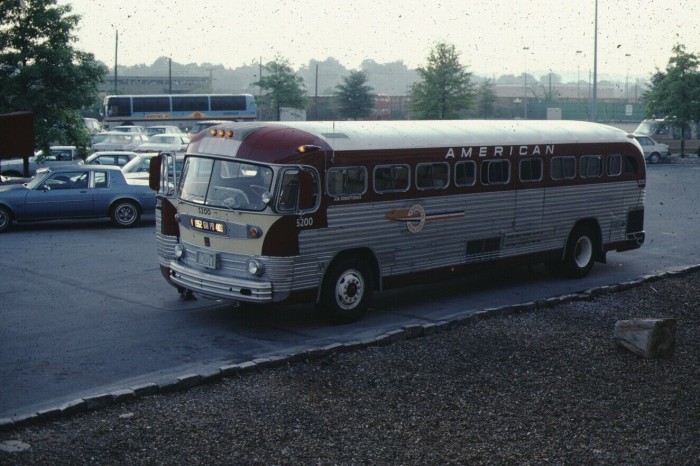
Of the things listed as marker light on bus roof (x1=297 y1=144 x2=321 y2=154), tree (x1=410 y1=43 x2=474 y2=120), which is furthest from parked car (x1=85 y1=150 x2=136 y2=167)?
tree (x1=410 y1=43 x2=474 y2=120)

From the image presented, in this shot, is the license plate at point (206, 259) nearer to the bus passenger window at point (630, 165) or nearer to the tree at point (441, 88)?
the bus passenger window at point (630, 165)

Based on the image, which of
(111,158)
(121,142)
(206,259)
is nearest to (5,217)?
(111,158)

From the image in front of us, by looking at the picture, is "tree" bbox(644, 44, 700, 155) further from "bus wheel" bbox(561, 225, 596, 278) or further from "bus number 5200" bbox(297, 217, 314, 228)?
"bus number 5200" bbox(297, 217, 314, 228)

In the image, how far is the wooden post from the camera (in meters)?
11.0

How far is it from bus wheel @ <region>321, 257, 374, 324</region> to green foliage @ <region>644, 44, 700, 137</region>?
4888cm

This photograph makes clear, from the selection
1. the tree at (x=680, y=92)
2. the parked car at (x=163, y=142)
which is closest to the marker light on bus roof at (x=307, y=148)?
the parked car at (x=163, y=142)

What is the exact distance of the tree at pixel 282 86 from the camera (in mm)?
74250

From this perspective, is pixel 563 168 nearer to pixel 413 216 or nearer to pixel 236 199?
pixel 413 216

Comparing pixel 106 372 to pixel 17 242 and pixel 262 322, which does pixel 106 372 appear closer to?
pixel 262 322

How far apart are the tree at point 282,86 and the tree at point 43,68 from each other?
150 ft

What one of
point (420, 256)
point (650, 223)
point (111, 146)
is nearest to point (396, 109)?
point (111, 146)

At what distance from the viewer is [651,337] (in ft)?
35.9

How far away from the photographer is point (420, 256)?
14.0 meters

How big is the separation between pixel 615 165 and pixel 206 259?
805cm
